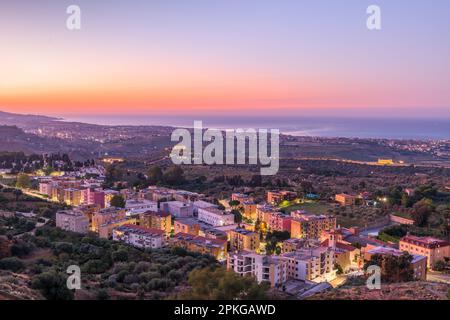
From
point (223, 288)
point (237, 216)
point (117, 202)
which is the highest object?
point (223, 288)

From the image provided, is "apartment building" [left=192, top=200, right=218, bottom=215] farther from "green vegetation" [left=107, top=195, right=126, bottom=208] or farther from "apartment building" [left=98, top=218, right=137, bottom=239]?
"apartment building" [left=98, top=218, right=137, bottom=239]

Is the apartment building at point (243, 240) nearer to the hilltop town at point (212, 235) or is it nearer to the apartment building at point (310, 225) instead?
the hilltop town at point (212, 235)

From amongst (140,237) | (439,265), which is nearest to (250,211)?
(140,237)

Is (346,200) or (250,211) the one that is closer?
(250,211)

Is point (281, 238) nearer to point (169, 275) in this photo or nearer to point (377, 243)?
point (377, 243)

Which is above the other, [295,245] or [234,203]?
[234,203]

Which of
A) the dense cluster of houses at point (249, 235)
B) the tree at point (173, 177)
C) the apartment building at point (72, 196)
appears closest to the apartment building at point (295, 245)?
the dense cluster of houses at point (249, 235)

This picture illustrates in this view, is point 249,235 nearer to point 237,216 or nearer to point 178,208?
point 237,216

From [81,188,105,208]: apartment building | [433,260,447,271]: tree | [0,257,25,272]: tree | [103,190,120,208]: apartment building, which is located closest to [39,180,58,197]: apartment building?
[81,188,105,208]: apartment building
